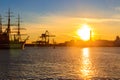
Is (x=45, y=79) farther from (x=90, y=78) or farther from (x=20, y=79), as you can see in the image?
(x=90, y=78)

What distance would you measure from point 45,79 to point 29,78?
7.11ft

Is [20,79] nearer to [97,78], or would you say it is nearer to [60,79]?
[60,79]

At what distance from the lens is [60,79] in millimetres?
43406

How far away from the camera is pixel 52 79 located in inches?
1703

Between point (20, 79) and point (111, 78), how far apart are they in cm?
1195

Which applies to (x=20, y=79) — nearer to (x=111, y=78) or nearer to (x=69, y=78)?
(x=69, y=78)

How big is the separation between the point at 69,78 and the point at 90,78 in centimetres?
283

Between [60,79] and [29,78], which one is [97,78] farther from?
[29,78]

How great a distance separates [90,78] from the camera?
45.4m

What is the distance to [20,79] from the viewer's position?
143ft

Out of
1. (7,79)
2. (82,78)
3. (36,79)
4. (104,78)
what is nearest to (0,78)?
(7,79)

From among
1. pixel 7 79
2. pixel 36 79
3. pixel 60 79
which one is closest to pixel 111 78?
pixel 60 79

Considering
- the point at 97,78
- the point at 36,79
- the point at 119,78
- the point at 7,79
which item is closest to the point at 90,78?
the point at 97,78

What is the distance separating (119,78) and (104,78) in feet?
6.44
